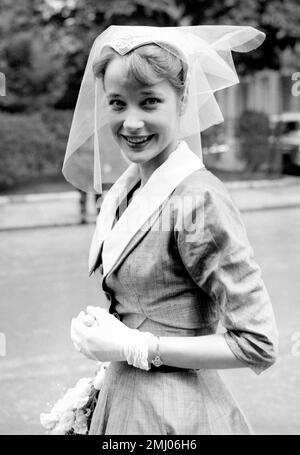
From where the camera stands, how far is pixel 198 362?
5.42 ft

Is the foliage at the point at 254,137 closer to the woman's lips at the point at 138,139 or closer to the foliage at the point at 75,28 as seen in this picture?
the foliage at the point at 75,28

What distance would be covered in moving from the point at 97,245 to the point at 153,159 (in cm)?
25

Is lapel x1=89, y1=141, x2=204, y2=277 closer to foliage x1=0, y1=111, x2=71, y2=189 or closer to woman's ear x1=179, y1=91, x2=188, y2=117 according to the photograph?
woman's ear x1=179, y1=91, x2=188, y2=117

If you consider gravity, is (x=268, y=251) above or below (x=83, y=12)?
below

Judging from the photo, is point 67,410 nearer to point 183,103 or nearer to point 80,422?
point 80,422

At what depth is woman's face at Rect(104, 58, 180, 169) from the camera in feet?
5.55

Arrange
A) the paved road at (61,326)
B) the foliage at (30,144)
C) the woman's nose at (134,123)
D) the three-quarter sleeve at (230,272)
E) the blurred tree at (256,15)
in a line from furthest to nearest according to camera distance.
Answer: the blurred tree at (256,15) < the foliage at (30,144) < the paved road at (61,326) < the woman's nose at (134,123) < the three-quarter sleeve at (230,272)

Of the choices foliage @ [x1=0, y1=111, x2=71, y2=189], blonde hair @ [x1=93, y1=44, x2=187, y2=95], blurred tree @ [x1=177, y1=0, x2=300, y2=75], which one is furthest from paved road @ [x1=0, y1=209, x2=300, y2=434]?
blurred tree @ [x1=177, y1=0, x2=300, y2=75]

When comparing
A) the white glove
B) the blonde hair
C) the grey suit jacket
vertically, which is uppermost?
the blonde hair

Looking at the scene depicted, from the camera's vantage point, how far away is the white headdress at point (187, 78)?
174cm

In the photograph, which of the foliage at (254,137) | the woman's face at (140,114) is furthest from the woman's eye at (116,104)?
the foliage at (254,137)

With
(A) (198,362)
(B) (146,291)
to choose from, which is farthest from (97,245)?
(A) (198,362)
